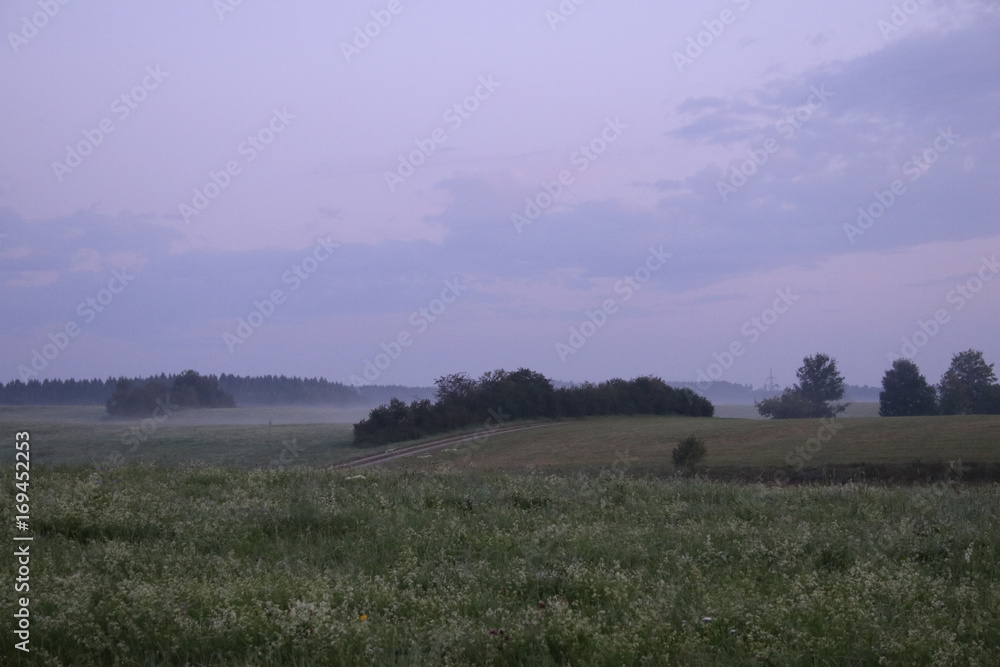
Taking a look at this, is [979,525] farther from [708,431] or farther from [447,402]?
[447,402]

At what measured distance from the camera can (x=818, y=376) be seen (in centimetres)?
8719

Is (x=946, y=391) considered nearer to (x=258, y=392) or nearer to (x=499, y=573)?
(x=499, y=573)

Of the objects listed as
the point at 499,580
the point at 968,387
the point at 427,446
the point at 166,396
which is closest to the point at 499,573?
the point at 499,580

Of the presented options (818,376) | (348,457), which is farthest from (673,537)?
(818,376)

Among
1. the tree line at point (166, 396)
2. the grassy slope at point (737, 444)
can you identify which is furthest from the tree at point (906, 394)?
the tree line at point (166, 396)

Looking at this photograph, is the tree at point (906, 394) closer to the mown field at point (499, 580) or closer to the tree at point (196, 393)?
the mown field at point (499, 580)

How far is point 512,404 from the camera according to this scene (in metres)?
64.2

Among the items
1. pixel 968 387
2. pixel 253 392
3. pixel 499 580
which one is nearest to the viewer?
pixel 499 580

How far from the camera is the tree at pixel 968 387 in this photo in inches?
2450

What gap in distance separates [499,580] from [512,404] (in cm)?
5755

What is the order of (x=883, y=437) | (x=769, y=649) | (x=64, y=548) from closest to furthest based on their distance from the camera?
(x=769, y=649), (x=64, y=548), (x=883, y=437)

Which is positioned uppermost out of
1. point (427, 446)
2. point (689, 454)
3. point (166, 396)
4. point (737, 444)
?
point (166, 396)

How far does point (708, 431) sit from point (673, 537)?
136ft

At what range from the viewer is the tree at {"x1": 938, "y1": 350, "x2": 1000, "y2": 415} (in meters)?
62.2
